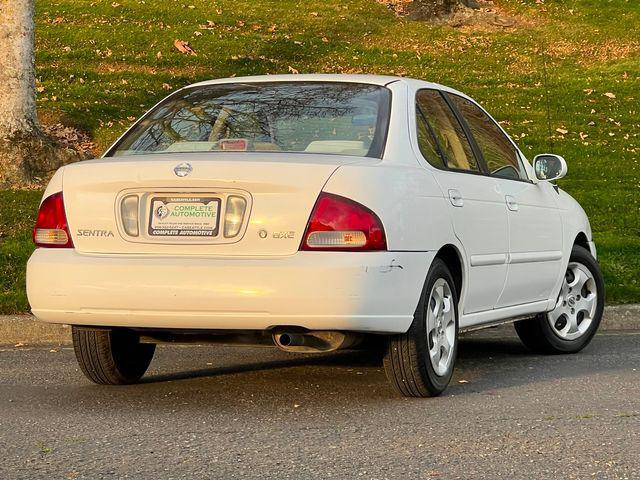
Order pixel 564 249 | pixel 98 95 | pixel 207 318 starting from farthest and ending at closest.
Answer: pixel 98 95 → pixel 564 249 → pixel 207 318

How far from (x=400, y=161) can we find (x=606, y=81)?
2215 centimetres

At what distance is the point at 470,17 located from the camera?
3384 centimetres

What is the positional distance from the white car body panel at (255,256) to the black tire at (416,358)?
0.13 meters

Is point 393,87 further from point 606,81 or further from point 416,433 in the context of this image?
point 606,81

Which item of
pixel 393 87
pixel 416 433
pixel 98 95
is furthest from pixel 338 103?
pixel 98 95

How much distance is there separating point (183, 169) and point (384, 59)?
75.4 ft

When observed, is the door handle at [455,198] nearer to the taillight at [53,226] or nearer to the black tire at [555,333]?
the black tire at [555,333]

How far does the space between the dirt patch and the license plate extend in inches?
1087

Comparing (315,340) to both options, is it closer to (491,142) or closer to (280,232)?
(280,232)

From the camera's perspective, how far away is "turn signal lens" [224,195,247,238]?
6111 millimetres

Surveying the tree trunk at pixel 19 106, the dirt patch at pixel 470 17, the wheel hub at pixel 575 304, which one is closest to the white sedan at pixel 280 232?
the wheel hub at pixel 575 304

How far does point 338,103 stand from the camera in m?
6.95

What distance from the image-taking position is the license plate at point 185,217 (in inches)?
242

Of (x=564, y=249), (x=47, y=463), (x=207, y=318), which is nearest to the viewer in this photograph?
(x=47, y=463)
